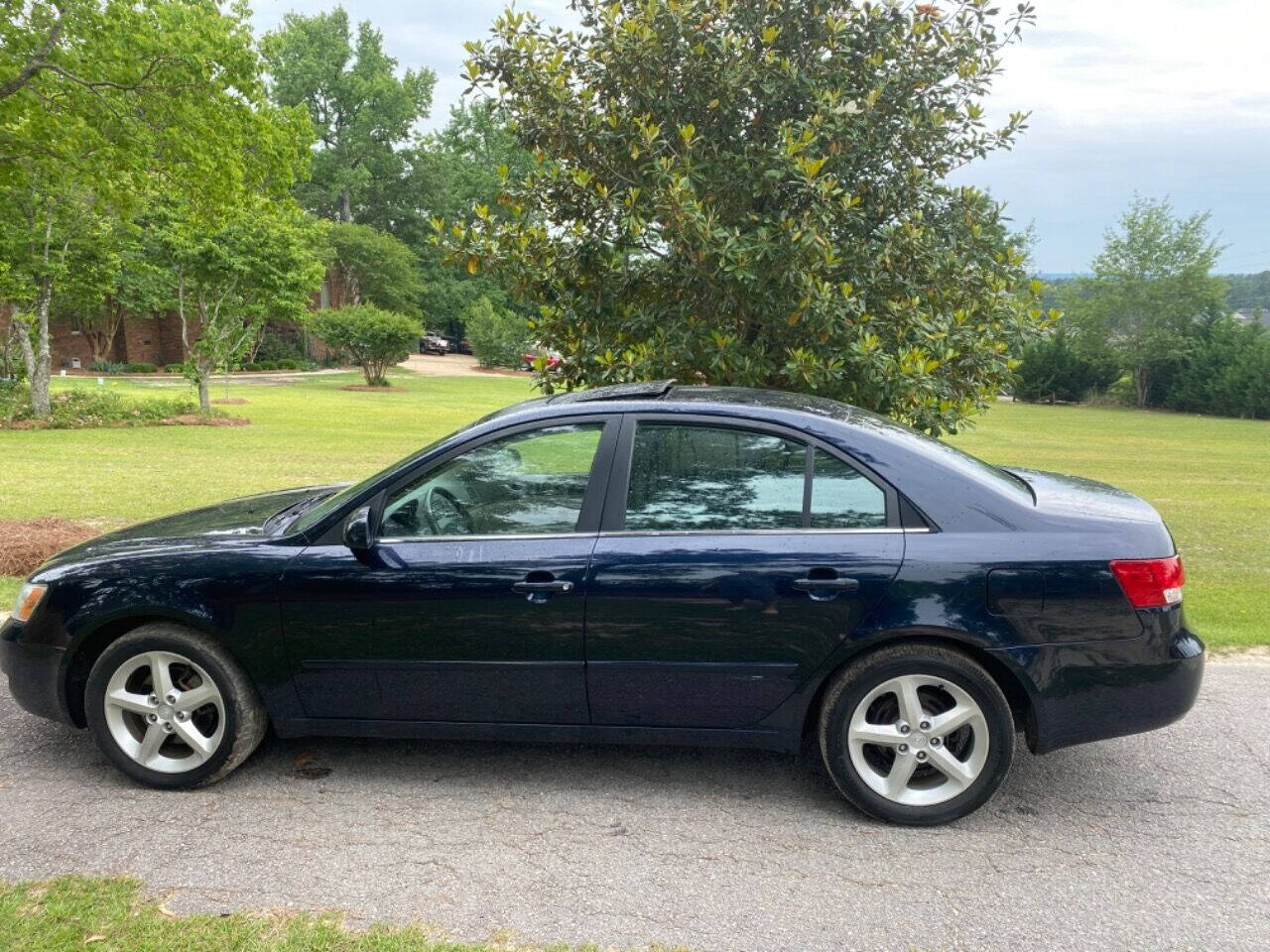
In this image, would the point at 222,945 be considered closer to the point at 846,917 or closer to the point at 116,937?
the point at 116,937

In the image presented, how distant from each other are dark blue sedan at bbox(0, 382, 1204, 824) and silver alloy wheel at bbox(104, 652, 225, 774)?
1 centimetres

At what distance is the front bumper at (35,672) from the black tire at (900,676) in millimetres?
2980

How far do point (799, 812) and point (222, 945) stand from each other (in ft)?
6.49

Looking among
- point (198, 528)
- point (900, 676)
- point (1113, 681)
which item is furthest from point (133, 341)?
point (1113, 681)

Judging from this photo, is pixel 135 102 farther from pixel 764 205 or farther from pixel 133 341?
pixel 133 341

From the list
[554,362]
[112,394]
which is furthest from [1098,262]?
[554,362]

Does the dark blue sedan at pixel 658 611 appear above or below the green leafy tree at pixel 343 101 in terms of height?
below

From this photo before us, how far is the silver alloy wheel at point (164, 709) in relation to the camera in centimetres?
366

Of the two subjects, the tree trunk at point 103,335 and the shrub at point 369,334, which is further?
the tree trunk at point 103,335

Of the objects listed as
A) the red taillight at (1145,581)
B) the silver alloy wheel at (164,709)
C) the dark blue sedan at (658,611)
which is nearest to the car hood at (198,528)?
the dark blue sedan at (658,611)

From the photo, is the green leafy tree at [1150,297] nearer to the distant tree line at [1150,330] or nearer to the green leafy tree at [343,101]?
the distant tree line at [1150,330]

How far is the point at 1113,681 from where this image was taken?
3.36 m

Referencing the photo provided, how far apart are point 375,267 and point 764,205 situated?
4974cm

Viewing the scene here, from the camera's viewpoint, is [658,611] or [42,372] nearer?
[658,611]
